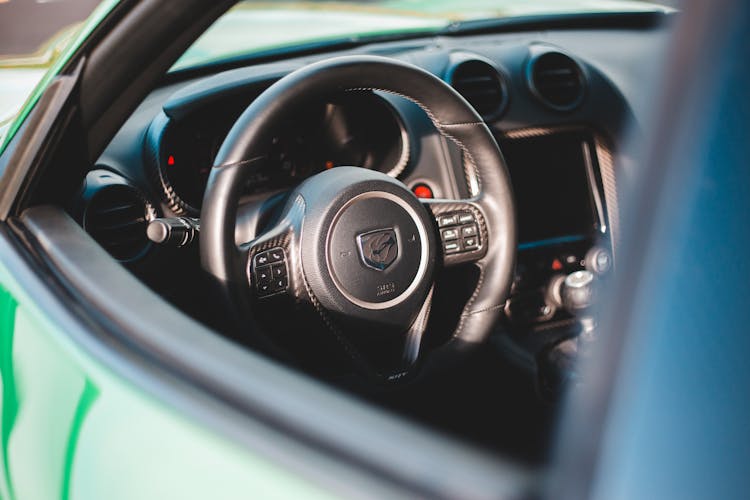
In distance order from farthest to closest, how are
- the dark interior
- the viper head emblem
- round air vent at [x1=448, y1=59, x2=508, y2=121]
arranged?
round air vent at [x1=448, y1=59, x2=508, y2=121]
the dark interior
the viper head emblem

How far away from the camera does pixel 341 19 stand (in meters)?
3.73

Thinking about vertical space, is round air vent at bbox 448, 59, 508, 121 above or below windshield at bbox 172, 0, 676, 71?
below

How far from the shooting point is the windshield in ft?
10.3

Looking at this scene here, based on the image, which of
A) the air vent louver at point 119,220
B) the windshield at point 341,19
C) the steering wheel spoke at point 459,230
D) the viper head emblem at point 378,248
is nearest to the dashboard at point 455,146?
the air vent louver at point 119,220

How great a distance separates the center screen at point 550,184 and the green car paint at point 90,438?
1955 millimetres

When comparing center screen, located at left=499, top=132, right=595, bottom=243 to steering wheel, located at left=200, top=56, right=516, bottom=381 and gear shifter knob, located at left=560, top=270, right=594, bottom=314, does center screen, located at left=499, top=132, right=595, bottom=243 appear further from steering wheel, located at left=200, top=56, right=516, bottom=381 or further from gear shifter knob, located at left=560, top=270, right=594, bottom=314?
steering wheel, located at left=200, top=56, right=516, bottom=381

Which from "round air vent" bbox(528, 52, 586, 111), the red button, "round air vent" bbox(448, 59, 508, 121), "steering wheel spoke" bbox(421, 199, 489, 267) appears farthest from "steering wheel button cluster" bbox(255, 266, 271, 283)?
"round air vent" bbox(528, 52, 586, 111)

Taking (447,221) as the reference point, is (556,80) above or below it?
above

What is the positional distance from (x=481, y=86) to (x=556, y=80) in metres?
0.38

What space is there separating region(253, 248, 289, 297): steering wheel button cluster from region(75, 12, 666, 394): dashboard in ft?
0.47

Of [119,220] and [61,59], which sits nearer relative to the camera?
[61,59]

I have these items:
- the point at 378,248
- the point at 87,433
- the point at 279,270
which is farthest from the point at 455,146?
the point at 87,433

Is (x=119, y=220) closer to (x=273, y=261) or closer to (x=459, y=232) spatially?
(x=273, y=261)

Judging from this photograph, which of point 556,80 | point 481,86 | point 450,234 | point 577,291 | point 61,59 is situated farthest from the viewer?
point 556,80
